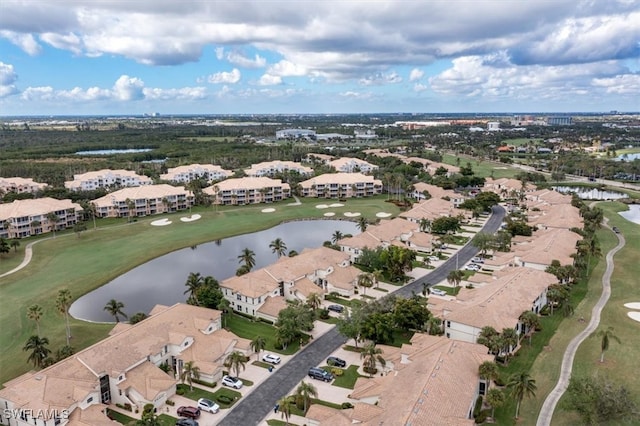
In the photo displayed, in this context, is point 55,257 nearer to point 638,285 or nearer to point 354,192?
point 354,192

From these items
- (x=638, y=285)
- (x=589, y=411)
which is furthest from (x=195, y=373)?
(x=638, y=285)

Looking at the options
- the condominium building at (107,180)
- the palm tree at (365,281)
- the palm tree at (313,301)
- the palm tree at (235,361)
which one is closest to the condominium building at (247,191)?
the condominium building at (107,180)

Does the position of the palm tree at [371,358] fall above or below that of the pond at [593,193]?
above

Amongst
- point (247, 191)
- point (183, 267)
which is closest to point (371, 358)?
point (183, 267)

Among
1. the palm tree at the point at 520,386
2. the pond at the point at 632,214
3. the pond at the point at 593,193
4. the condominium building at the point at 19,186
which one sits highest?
the condominium building at the point at 19,186

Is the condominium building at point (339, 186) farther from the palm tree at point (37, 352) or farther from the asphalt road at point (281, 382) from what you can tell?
the palm tree at point (37, 352)

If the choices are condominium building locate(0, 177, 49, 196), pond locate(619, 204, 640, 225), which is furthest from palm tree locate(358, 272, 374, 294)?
condominium building locate(0, 177, 49, 196)
